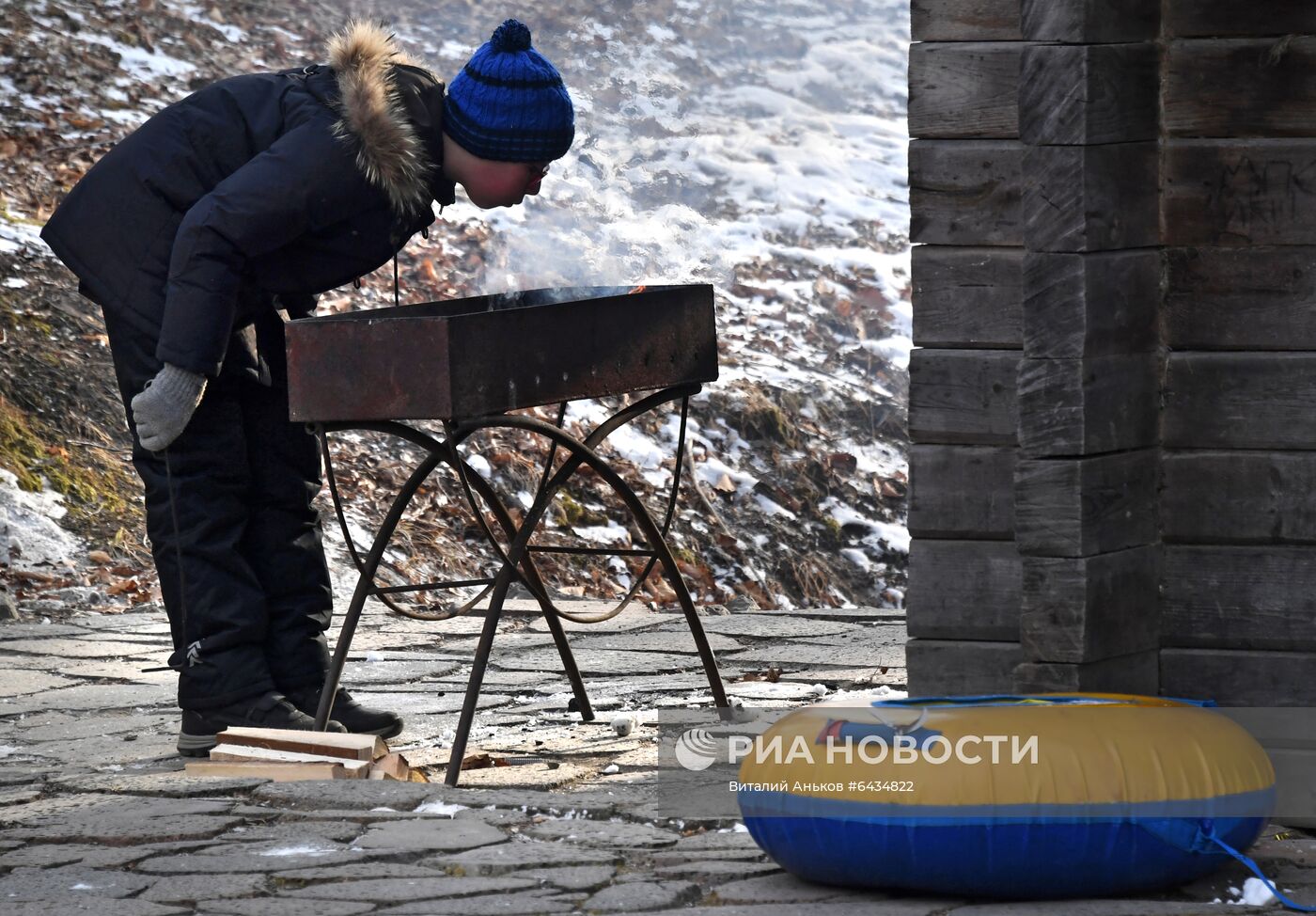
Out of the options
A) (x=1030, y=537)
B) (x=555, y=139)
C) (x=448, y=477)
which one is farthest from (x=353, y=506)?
(x=1030, y=537)

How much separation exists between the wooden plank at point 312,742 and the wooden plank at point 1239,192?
2.11 metres

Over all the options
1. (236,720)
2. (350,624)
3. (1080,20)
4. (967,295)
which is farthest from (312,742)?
(1080,20)

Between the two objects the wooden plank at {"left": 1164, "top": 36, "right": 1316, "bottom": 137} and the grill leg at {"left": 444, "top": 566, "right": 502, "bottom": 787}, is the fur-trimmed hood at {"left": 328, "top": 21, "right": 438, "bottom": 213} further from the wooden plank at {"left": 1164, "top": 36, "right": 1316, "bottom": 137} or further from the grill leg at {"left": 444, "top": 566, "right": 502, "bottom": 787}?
the wooden plank at {"left": 1164, "top": 36, "right": 1316, "bottom": 137}

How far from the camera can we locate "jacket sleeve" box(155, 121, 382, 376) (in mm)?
4086

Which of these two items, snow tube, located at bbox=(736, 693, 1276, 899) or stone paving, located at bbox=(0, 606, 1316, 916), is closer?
snow tube, located at bbox=(736, 693, 1276, 899)

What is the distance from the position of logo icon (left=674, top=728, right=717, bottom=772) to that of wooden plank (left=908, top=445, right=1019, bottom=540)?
775 mm

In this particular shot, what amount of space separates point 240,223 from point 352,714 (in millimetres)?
1375

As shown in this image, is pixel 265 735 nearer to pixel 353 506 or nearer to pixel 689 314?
pixel 689 314

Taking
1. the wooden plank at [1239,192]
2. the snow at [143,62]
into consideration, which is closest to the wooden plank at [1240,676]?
the wooden plank at [1239,192]

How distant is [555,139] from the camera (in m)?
4.31

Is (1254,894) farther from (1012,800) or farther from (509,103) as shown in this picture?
(509,103)

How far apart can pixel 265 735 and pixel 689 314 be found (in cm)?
147

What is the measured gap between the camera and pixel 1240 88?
12.2 ft

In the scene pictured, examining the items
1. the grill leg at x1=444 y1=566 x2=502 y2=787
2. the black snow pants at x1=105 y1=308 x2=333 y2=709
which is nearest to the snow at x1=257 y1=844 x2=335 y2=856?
the grill leg at x1=444 y1=566 x2=502 y2=787
